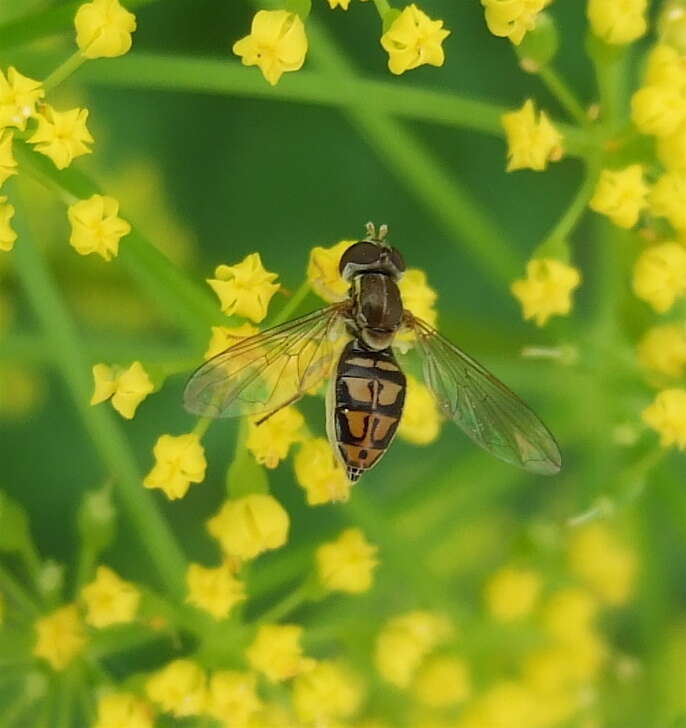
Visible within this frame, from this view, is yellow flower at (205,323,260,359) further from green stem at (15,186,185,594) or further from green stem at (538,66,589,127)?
green stem at (538,66,589,127)

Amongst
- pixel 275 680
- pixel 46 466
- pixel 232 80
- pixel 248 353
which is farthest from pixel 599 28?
pixel 46 466

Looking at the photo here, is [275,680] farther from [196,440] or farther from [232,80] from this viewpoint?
[232,80]

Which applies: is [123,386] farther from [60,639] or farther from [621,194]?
[621,194]

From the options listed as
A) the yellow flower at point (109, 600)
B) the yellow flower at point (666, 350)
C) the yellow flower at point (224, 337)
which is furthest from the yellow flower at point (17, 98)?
the yellow flower at point (666, 350)

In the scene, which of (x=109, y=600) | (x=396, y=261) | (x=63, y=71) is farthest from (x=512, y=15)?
(x=109, y=600)

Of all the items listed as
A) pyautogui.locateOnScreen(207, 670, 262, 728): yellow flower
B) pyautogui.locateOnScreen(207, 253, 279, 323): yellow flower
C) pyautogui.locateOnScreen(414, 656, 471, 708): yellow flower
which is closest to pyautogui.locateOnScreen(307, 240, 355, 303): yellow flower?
pyautogui.locateOnScreen(207, 253, 279, 323): yellow flower

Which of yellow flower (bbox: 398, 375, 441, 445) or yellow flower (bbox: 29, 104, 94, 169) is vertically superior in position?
yellow flower (bbox: 29, 104, 94, 169)

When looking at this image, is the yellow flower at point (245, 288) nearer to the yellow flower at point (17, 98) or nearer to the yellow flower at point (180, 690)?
the yellow flower at point (17, 98)
